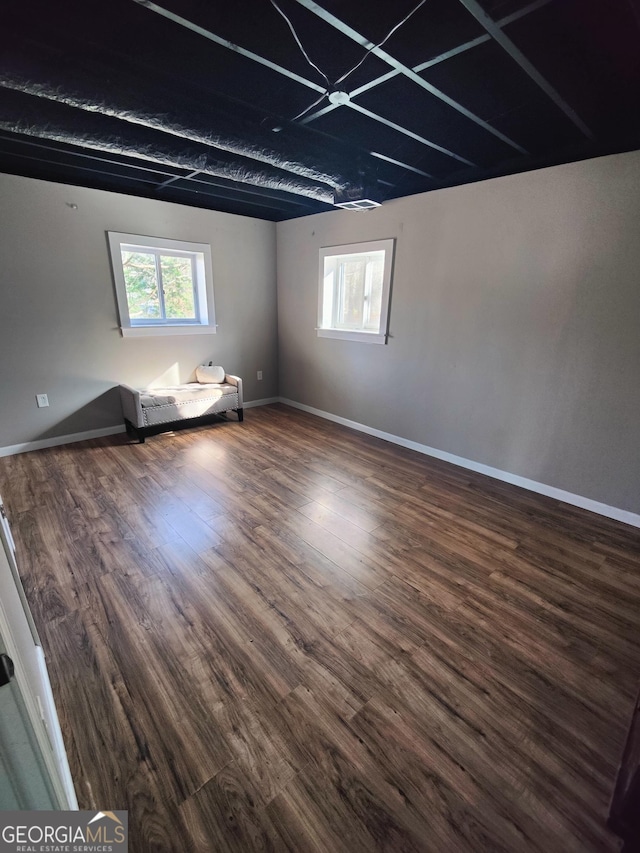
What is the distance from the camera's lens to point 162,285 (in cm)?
420

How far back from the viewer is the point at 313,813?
110cm

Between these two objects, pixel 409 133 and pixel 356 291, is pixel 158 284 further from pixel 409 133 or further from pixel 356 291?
pixel 409 133

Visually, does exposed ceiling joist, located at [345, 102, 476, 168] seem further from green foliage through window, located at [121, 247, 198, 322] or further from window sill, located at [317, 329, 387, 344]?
green foliage through window, located at [121, 247, 198, 322]

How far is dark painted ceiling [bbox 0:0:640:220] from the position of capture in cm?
139

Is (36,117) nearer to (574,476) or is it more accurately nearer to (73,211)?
(73,211)

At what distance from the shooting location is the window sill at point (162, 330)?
155 inches

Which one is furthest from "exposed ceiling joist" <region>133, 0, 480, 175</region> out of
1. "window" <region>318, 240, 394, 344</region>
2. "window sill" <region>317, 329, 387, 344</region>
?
"window sill" <region>317, 329, 387, 344</region>

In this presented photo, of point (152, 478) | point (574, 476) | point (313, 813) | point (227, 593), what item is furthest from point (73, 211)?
point (574, 476)

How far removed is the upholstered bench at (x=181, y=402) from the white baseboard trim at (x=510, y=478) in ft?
4.46

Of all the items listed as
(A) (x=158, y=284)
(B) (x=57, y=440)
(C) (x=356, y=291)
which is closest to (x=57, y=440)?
(B) (x=57, y=440)

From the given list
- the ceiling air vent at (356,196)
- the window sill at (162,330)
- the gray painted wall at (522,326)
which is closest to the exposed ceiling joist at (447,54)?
the ceiling air vent at (356,196)

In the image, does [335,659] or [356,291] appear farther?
[356,291]

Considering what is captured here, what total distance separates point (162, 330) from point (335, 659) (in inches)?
150

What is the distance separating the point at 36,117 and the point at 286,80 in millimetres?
1369
